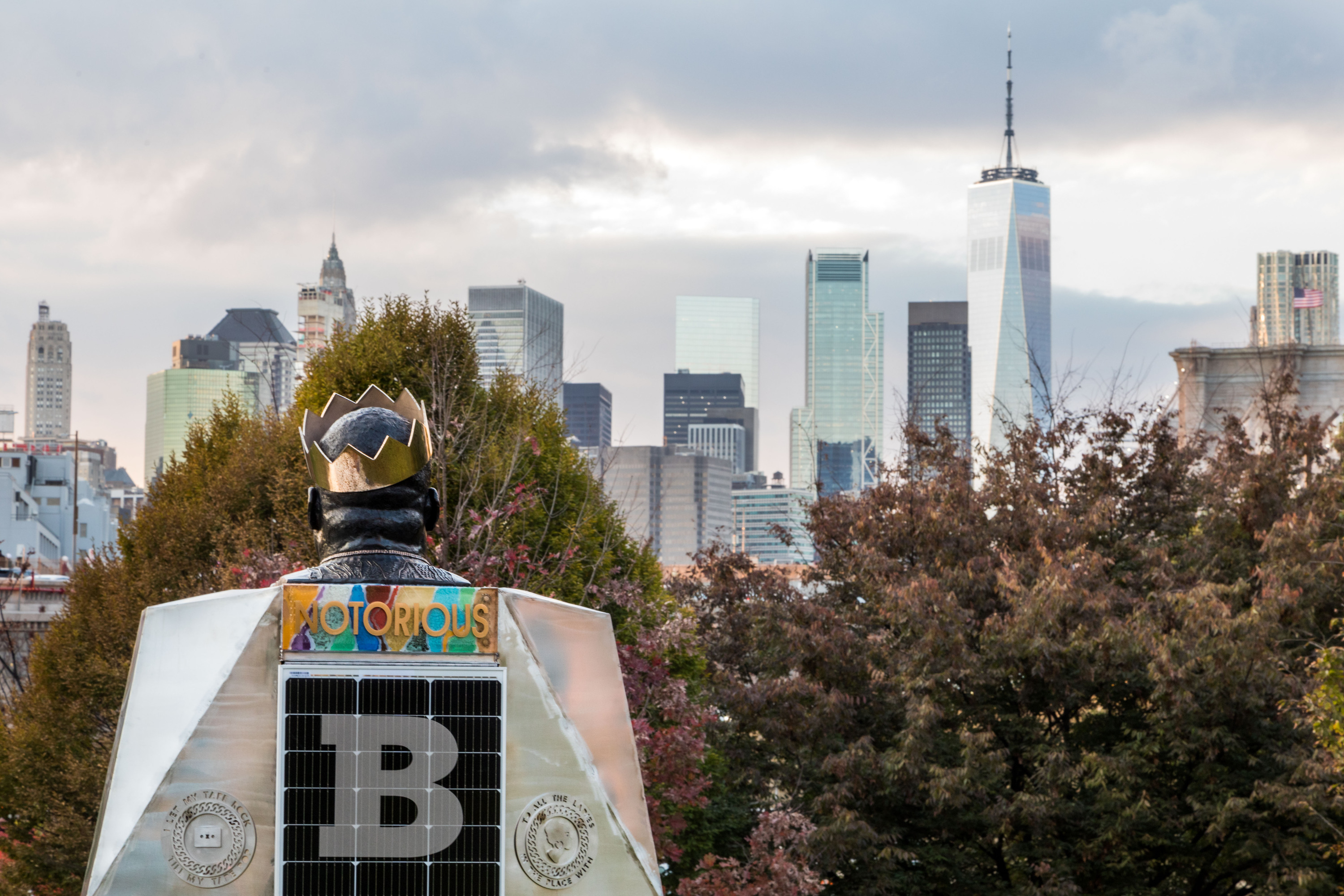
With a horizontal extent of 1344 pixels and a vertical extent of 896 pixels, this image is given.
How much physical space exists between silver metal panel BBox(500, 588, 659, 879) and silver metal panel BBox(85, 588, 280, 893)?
1.28 m

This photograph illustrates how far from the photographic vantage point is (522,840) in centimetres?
703

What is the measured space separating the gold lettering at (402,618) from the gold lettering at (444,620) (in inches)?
2.2

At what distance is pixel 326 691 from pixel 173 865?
3.36ft

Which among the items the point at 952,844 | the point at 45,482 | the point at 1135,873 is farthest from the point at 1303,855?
the point at 45,482

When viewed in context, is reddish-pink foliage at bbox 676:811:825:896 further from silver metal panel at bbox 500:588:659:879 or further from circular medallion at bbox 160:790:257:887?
circular medallion at bbox 160:790:257:887

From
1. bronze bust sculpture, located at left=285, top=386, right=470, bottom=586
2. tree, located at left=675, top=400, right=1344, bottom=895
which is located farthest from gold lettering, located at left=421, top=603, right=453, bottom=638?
tree, located at left=675, top=400, right=1344, bottom=895

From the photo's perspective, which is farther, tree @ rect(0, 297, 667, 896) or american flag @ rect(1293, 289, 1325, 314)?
american flag @ rect(1293, 289, 1325, 314)

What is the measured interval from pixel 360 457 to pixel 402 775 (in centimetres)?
172

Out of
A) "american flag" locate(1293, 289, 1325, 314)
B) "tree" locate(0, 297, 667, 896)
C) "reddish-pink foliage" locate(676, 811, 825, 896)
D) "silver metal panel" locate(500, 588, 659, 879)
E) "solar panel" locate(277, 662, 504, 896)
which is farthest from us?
"american flag" locate(1293, 289, 1325, 314)

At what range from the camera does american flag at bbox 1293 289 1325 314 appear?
90188mm

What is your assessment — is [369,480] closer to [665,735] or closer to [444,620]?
[444,620]

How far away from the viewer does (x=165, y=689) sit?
6691 millimetres

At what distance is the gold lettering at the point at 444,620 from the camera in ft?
23.1

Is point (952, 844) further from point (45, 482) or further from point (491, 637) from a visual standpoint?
point (45, 482)
